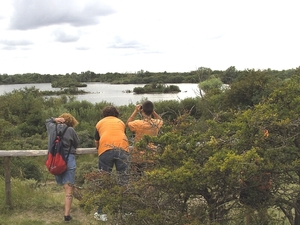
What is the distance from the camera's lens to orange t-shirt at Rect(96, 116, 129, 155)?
16.1 ft

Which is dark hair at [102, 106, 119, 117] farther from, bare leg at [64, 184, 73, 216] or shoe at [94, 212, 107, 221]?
shoe at [94, 212, 107, 221]

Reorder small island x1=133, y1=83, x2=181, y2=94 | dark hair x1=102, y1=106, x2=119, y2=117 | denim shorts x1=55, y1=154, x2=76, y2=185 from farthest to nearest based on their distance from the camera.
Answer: small island x1=133, y1=83, x2=181, y2=94, dark hair x1=102, y1=106, x2=119, y2=117, denim shorts x1=55, y1=154, x2=76, y2=185

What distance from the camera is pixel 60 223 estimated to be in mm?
5191

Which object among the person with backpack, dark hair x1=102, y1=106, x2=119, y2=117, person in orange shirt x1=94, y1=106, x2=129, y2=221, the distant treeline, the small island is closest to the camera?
person in orange shirt x1=94, y1=106, x2=129, y2=221

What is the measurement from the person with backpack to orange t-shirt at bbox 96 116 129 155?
41 cm

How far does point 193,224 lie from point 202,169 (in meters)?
0.44

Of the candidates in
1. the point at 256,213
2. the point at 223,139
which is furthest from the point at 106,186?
the point at 256,213

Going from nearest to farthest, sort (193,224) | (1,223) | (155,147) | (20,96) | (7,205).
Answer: (193,224)
(155,147)
(1,223)
(7,205)
(20,96)

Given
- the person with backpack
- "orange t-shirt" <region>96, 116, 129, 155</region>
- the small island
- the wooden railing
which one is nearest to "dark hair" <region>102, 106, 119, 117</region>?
"orange t-shirt" <region>96, 116, 129, 155</region>

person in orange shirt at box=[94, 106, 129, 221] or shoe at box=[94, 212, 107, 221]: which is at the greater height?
person in orange shirt at box=[94, 106, 129, 221]

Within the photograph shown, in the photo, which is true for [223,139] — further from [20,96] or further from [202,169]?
[20,96]

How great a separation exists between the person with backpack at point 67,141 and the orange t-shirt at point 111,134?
409 mm

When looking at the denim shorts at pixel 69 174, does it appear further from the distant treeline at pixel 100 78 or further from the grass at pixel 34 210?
the distant treeline at pixel 100 78

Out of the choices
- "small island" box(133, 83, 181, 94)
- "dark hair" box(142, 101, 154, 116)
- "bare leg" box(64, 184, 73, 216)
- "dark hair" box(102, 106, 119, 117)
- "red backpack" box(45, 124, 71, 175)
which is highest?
"dark hair" box(142, 101, 154, 116)
